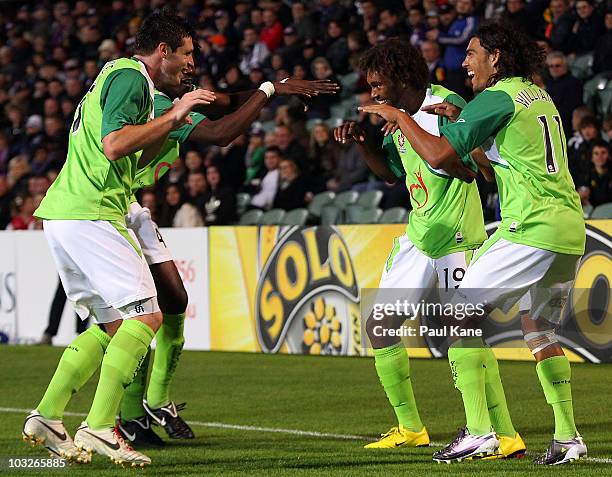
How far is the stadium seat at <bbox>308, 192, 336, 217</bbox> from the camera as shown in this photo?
49.8 ft

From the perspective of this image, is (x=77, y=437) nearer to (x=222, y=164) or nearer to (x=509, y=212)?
(x=509, y=212)

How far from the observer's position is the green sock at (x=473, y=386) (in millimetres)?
6543

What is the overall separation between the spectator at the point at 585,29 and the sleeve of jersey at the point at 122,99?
972cm

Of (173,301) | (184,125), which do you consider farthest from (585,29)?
(184,125)

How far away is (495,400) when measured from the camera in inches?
265

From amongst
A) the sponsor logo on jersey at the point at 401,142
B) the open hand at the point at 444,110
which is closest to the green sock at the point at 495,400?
the open hand at the point at 444,110

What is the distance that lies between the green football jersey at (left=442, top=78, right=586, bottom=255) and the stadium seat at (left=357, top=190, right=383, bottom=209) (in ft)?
27.1

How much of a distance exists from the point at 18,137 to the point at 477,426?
1719 cm

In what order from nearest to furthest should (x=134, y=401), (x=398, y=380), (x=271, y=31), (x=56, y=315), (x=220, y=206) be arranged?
(x=398, y=380) → (x=134, y=401) → (x=56, y=315) → (x=220, y=206) → (x=271, y=31)

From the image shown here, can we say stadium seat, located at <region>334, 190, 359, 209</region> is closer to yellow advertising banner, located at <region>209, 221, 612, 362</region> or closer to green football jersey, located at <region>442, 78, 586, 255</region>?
yellow advertising banner, located at <region>209, 221, 612, 362</region>

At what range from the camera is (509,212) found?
6289 millimetres

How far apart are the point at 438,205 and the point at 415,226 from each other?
180 millimetres

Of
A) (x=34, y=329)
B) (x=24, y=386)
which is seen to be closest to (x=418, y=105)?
(x=24, y=386)

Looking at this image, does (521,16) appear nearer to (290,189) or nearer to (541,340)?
(290,189)
